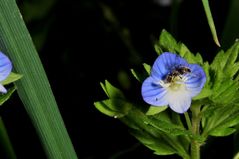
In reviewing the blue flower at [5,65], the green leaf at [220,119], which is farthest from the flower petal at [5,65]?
the green leaf at [220,119]

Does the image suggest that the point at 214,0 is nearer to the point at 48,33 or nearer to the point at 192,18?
the point at 192,18

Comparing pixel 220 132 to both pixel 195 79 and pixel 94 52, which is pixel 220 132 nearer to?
pixel 195 79

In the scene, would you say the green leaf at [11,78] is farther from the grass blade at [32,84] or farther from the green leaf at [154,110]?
the green leaf at [154,110]

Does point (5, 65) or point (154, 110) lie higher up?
point (5, 65)

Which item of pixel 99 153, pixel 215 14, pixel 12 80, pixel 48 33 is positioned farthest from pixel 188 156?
pixel 48 33

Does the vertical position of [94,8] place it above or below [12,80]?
below

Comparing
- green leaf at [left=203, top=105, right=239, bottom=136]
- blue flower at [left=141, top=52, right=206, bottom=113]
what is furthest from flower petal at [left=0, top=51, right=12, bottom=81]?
green leaf at [left=203, top=105, right=239, bottom=136]

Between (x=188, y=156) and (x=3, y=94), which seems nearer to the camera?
(x=3, y=94)

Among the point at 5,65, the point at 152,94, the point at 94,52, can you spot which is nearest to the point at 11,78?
the point at 5,65
